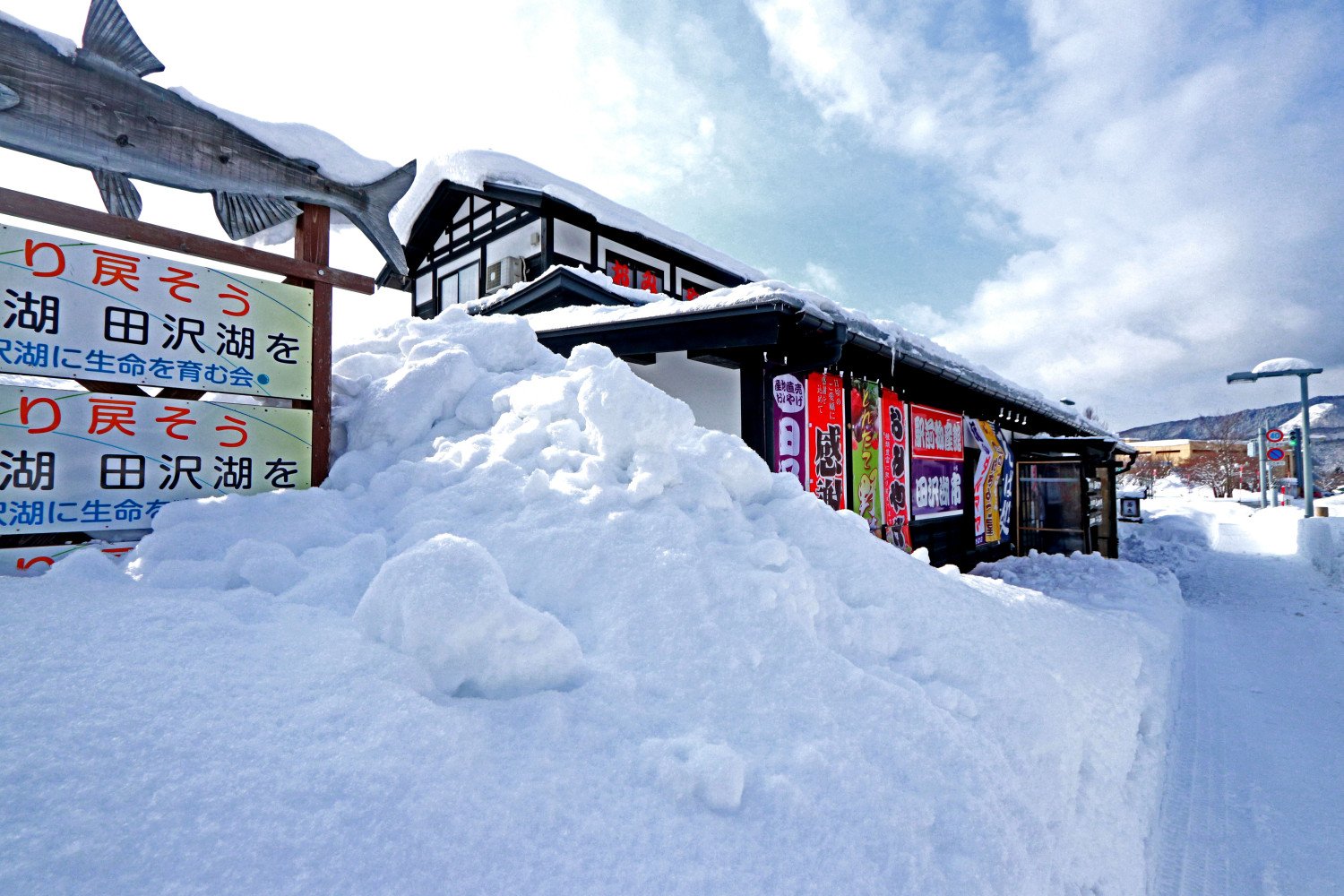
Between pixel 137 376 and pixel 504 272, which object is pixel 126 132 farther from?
pixel 504 272

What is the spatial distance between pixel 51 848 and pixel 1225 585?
14.2m

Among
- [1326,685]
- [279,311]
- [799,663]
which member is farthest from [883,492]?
[279,311]

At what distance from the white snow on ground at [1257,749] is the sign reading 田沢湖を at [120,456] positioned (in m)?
4.79

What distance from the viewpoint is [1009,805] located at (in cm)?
214

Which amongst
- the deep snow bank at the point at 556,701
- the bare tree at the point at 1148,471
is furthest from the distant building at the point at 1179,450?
the deep snow bank at the point at 556,701

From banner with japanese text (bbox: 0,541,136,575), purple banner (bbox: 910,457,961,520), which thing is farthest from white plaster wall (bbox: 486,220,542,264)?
banner with japanese text (bbox: 0,541,136,575)

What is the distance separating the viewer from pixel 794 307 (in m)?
5.04

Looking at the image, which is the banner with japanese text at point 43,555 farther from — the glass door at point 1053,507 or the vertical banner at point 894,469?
the glass door at point 1053,507

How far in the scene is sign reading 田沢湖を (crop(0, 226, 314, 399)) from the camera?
2670 mm

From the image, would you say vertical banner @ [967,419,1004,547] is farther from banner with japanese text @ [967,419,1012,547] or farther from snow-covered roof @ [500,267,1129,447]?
snow-covered roof @ [500,267,1129,447]

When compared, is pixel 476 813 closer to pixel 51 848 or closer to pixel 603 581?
pixel 51 848

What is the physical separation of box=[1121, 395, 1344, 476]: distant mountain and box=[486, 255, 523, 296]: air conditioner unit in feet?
179

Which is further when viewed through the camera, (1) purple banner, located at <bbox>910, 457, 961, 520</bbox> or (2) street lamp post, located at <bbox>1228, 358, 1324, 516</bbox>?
(2) street lamp post, located at <bbox>1228, 358, 1324, 516</bbox>

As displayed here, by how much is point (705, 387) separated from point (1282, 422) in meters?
78.0
